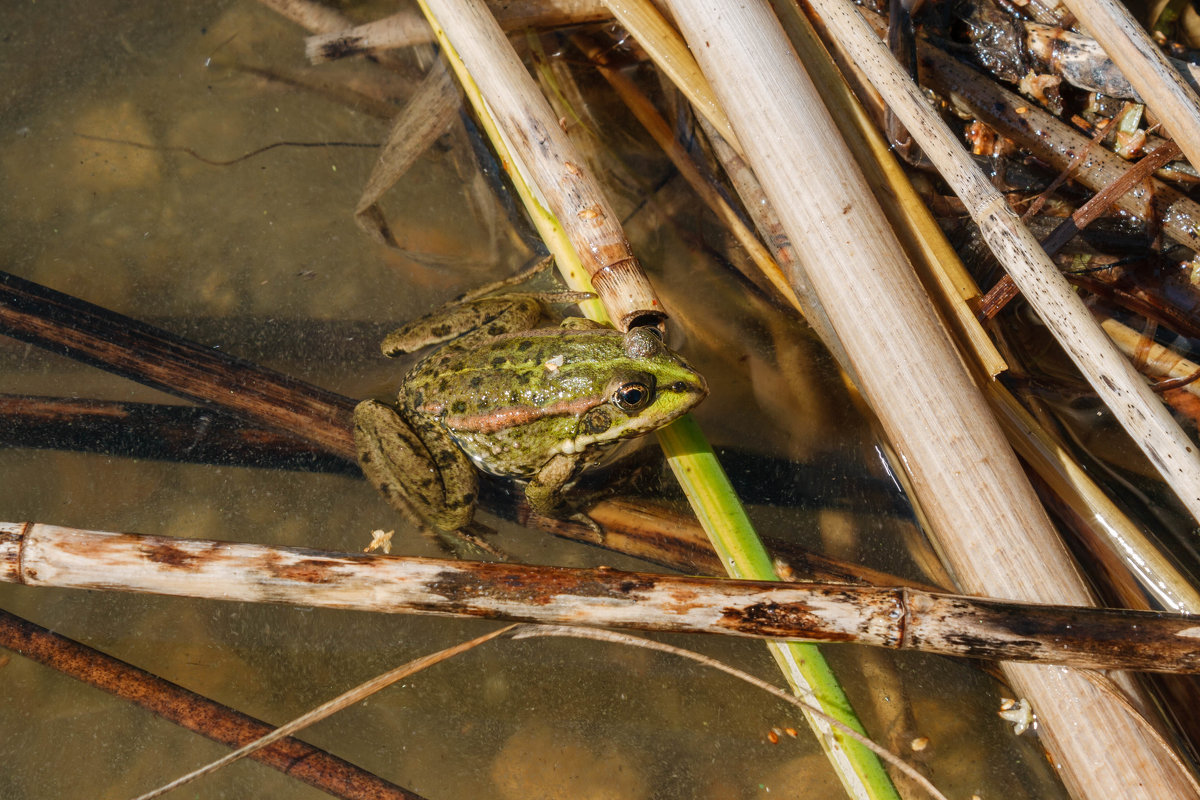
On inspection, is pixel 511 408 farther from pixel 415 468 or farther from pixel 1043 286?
pixel 1043 286

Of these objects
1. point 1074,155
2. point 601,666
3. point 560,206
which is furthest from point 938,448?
point 1074,155

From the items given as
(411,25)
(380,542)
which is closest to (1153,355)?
(380,542)

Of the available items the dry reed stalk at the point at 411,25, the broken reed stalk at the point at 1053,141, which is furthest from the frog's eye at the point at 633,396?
the broken reed stalk at the point at 1053,141

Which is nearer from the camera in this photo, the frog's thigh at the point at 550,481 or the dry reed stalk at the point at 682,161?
the frog's thigh at the point at 550,481

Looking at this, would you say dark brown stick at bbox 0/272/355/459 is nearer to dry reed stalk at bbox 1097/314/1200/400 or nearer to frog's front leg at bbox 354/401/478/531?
frog's front leg at bbox 354/401/478/531

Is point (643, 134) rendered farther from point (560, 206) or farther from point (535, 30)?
point (560, 206)

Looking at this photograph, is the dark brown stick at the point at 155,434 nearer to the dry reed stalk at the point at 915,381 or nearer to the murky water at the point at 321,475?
the murky water at the point at 321,475
